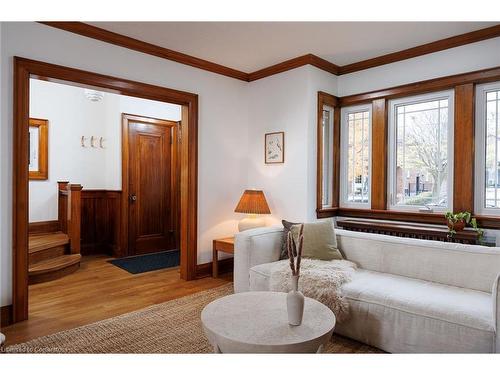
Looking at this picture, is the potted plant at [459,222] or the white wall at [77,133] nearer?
the potted plant at [459,222]

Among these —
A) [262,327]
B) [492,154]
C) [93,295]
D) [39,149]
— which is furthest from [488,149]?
[39,149]

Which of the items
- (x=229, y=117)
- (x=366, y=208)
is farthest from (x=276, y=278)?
(x=229, y=117)

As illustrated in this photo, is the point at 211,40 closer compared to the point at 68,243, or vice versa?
the point at 211,40

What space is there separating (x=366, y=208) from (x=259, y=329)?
2.79 meters

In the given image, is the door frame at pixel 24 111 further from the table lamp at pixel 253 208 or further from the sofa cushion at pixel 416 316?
the sofa cushion at pixel 416 316

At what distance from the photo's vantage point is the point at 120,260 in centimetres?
486

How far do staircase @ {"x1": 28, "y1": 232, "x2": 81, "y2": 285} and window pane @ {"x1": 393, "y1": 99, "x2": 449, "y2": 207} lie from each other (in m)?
3.92

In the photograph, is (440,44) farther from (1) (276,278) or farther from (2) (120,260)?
(2) (120,260)

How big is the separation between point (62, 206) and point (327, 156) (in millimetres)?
3723

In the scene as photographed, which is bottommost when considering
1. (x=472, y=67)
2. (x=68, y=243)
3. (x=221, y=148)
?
(x=68, y=243)

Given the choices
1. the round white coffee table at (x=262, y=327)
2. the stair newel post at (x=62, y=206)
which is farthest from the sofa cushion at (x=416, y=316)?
the stair newel post at (x=62, y=206)

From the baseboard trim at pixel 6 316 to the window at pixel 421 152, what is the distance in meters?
3.76

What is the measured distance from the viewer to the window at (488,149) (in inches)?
126

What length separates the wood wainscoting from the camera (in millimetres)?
5164
